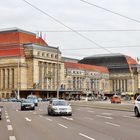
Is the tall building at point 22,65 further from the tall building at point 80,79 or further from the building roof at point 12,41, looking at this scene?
the tall building at point 80,79

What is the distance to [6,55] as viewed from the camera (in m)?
152

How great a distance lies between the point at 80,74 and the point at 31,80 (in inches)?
1302

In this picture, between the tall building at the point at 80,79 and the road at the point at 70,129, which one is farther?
the tall building at the point at 80,79

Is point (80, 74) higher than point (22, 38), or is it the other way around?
point (22, 38)

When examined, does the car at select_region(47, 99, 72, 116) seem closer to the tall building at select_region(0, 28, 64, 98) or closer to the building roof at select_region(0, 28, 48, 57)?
Answer: the tall building at select_region(0, 28, 64, 98)

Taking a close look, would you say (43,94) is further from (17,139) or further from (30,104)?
(17,139)

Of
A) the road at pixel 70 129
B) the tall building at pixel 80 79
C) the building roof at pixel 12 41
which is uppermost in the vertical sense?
the building roof at pixel 12 41

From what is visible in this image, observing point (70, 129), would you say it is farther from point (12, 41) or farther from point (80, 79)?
point (80, 79)

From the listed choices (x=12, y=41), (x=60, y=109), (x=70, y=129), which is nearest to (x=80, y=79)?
(x=12, y=41)

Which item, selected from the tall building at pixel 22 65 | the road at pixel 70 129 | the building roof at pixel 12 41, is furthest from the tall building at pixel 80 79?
the road at pixel 70 129

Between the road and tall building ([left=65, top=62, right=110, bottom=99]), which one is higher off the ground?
tall building ([left=65, top=62, right=110, bottom=99])

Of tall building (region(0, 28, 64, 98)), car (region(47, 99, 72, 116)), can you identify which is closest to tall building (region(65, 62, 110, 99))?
tall building (region(0, 28, 64, 98))

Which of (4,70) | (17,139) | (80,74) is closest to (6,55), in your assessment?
(4,70)

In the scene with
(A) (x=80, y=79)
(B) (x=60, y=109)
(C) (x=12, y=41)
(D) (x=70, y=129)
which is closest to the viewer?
(D) (x=70, y=129)
